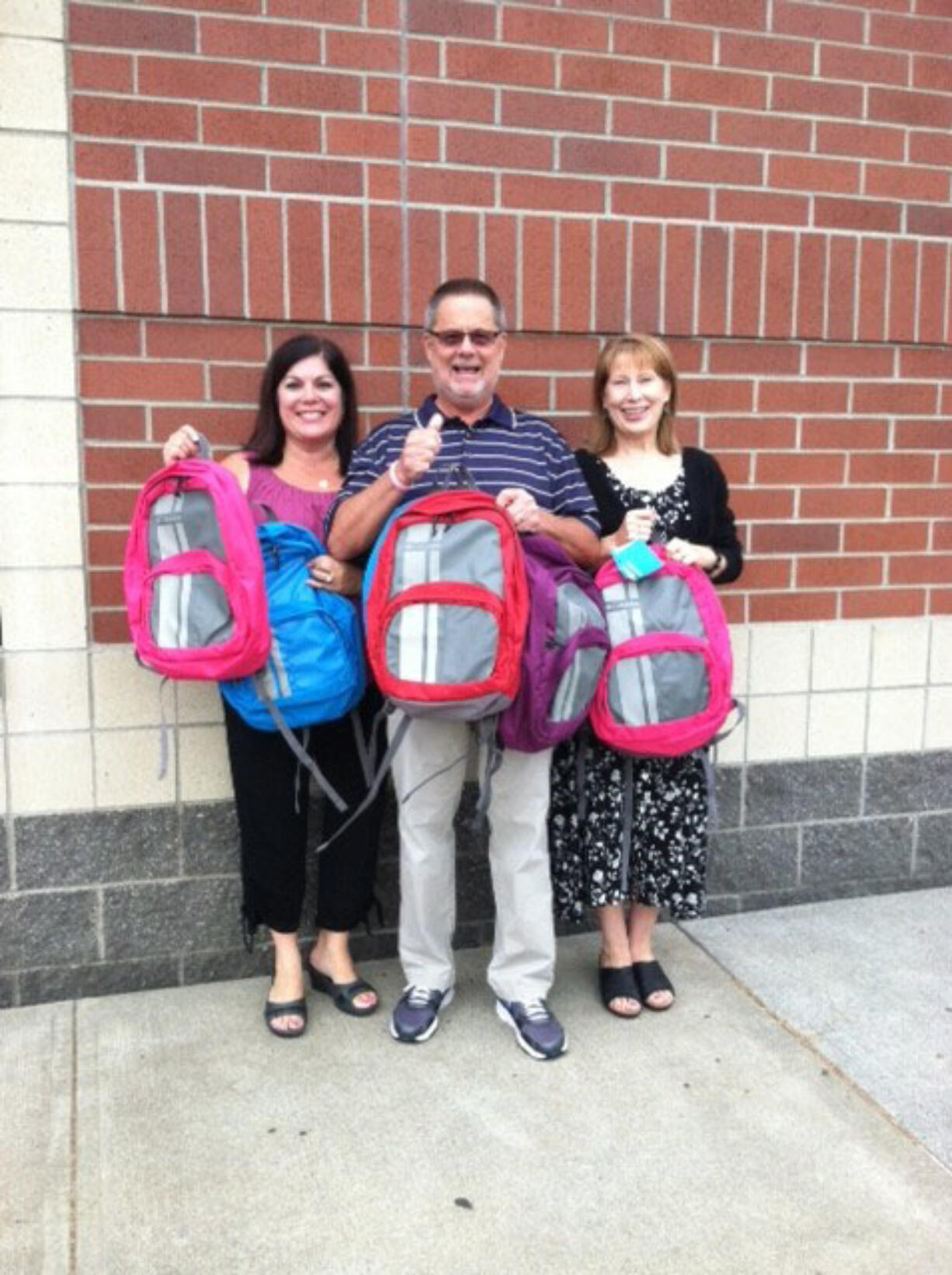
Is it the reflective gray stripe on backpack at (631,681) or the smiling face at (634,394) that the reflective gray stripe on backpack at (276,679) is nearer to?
the reflective gray stripe on backpack at (631,681)

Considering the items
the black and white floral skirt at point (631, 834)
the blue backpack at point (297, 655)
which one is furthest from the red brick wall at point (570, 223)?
the black and white floral skirt at point (631, 834)

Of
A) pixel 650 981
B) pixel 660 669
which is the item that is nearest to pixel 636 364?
pixel 660 669

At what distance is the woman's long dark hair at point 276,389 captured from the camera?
3053 mm

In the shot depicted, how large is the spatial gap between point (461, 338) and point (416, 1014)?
5.48ft

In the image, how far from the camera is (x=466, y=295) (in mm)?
2918

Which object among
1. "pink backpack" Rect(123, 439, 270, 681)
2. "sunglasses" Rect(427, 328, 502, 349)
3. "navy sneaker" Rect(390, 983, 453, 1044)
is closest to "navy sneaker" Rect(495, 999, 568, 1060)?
"navy sneaker" Rect(390, 983, 453, 1044)

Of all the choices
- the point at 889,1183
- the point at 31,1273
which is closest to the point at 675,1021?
the point at 889,1183

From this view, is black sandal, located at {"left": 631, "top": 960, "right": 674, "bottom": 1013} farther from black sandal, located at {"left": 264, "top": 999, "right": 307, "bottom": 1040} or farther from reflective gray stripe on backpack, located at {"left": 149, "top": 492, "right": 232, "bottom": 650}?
reflective gray stripe on backpack, located at {"left": 149, "top": 492, "right": 232, "bottom": 650}

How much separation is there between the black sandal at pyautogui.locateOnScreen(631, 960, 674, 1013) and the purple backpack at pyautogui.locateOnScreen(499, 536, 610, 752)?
80cm

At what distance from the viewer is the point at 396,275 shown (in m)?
3.31

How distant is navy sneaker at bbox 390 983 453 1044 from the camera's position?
304cm

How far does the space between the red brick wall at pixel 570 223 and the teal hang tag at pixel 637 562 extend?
67 centimetres

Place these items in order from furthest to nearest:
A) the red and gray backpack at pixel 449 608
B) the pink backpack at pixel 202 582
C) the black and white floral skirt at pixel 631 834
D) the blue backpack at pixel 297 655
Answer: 1. the black and white floral skirt at pixel 631 834
2. the blue backpack at pixel 297 655
3. the pink backpack at pixel 202 582
4. the red and gray backpack at pixel 449 608

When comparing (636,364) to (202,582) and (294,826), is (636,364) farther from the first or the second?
(294,826)
